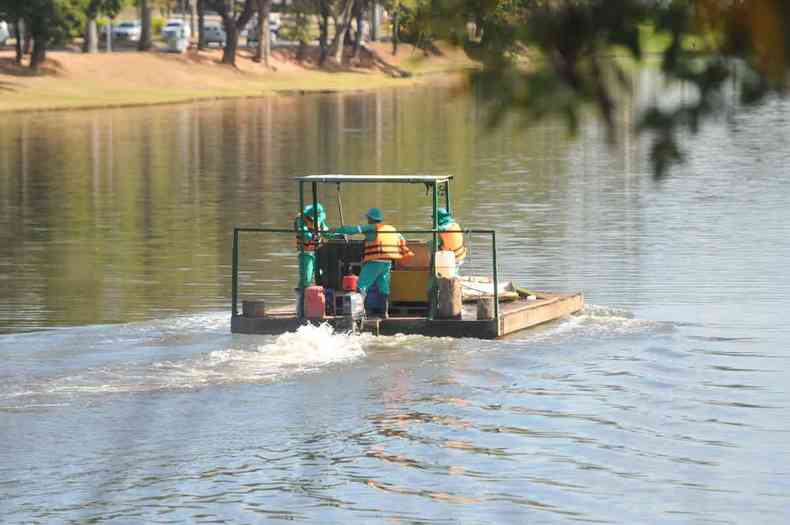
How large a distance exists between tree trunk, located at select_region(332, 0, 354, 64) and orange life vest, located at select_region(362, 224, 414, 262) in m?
91.5

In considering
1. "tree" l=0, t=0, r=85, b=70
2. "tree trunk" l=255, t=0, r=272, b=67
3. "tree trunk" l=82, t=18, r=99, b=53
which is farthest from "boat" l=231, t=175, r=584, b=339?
"tree trunk" l=255, t=0, r=272, b=67

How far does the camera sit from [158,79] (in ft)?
293

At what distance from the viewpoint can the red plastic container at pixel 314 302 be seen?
785 inches

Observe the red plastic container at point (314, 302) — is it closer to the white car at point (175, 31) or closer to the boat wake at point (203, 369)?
the boat wake at point (203, 369)

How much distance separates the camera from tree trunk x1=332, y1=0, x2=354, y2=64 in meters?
111

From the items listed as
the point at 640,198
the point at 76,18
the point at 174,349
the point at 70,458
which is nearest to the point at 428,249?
the point at 174,349

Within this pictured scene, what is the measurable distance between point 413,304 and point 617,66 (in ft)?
46.0

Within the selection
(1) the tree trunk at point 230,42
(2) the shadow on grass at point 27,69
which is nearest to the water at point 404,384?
(2) the shadow on grass at point 27,69

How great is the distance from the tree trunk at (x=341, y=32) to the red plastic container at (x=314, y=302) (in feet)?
301

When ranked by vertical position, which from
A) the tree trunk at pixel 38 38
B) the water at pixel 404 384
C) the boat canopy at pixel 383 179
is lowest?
the water at pixel 404 384

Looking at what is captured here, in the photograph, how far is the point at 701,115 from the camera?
6801 millimetres

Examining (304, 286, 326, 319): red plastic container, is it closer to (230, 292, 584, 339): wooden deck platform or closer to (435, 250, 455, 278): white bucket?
(230, 292, 584, 339): wooden deck platform

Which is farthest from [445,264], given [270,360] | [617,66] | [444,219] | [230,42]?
[230,42]

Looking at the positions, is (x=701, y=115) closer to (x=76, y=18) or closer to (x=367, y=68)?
(x=76, y=18)
